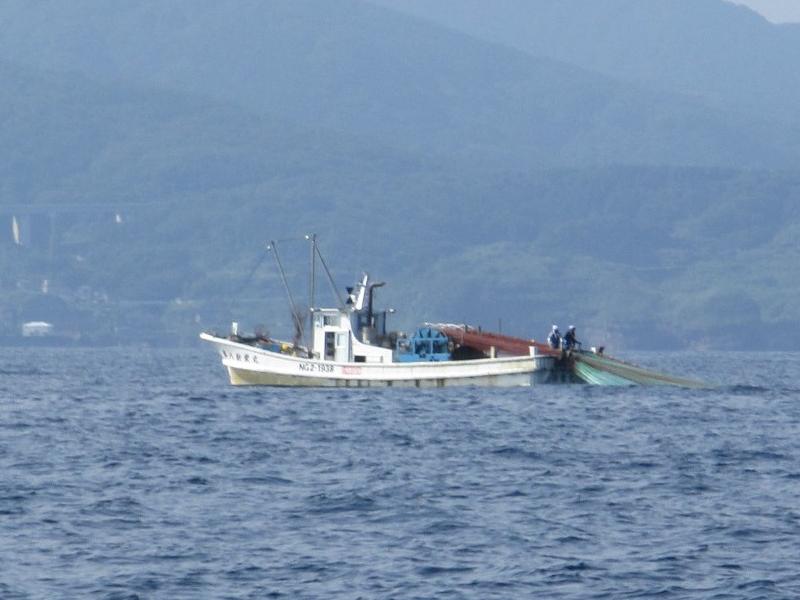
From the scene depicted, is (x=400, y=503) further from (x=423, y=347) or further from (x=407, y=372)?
(x=423, y=347)

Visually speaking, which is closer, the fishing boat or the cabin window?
the fishing boat

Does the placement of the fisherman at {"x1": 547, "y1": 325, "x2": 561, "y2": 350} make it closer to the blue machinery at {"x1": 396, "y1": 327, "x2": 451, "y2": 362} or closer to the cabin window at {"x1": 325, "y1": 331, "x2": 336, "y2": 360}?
the blue machinery at {"x1": 396, "y1": 327, "x2": 451, "y2": 362}

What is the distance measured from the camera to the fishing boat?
10644 cm

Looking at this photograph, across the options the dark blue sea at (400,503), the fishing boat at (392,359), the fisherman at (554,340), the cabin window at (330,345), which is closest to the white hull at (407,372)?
the fishing boat at (392,359)

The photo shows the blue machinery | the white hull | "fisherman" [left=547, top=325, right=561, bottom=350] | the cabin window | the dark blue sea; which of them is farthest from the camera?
the blue machinery

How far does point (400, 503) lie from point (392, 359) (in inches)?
2031

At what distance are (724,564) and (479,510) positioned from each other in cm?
956

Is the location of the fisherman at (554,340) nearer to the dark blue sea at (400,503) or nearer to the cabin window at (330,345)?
the cabin window at (330,345)

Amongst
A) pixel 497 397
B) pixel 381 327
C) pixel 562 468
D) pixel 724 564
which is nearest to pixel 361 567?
pixel 724 564

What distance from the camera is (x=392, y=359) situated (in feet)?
355

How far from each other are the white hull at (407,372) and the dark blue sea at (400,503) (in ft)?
39.5

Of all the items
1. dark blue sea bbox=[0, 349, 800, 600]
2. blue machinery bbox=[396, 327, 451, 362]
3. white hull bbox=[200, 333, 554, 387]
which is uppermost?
blue machinery bbox=[396, 327, 451, 362]

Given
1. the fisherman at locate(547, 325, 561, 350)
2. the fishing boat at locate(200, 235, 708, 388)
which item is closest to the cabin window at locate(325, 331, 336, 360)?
the fishing boat at locate(200, 235, 708, 388)

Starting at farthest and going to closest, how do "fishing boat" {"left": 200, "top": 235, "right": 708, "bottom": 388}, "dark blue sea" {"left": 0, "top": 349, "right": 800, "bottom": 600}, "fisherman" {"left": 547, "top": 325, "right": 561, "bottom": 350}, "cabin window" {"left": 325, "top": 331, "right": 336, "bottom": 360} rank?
"fisherman" {"left": 547, "top": 325, "right": 561, "bottom": 350}
"cabin window" {"left": 325, "top": 331, "right": 336, "bottom": 360}
"fishing boat" {"left": 200, "top": 235, "right": 708, "bottom": 388}
"dark blue sea" {"left": 0, "top": 349, "right": 800, "bottom": 600}
